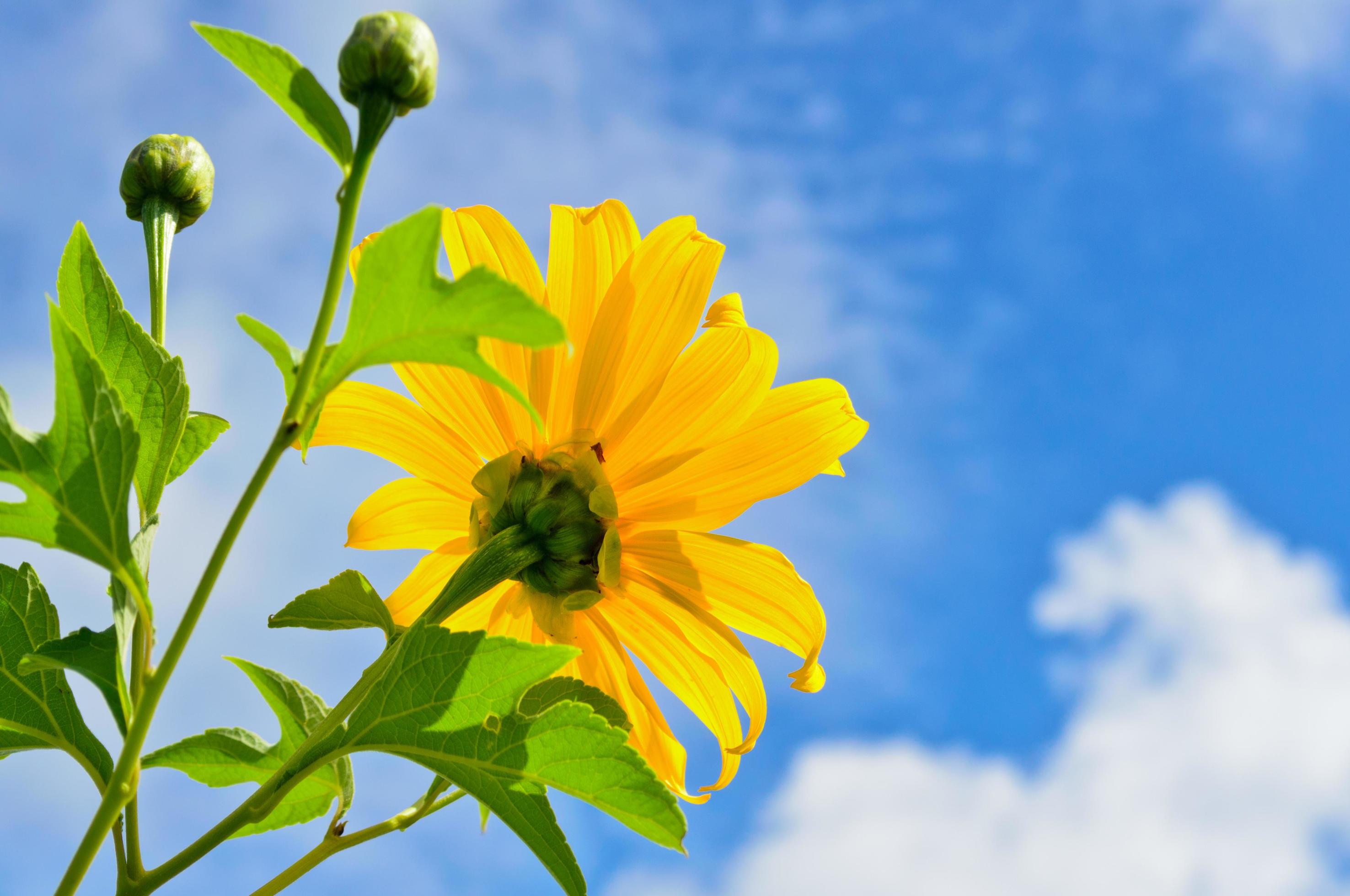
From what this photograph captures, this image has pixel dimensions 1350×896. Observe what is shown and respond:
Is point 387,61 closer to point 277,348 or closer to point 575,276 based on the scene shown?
point 277,348

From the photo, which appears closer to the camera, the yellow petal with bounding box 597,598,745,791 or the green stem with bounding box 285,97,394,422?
the green stem with bounding box 285,97,394,422

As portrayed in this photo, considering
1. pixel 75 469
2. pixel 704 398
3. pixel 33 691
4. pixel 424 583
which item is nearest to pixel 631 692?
pixel 424 583

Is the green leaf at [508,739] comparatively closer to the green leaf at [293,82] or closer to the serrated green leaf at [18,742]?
the serrated green leaf at [18,742]

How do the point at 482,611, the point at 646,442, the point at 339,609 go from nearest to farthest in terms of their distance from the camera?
1. the point at 339,609
2. the point at 646,442
3. the point at 482,611

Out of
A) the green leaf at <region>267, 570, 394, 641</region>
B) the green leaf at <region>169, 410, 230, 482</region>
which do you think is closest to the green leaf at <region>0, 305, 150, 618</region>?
the green leaf at <region>267, 570, 394, 641</region>

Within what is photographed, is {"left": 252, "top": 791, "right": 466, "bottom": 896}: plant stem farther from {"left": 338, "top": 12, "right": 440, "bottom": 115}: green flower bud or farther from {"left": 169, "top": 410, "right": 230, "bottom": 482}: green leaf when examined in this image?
{"left": 338, "top": 12, "right": 440, "bottom": 115}: green flower bud

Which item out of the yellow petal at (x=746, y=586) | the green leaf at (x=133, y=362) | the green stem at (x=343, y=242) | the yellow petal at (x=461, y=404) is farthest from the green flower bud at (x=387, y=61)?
the yellow petal at (x=746, y=586)
